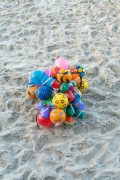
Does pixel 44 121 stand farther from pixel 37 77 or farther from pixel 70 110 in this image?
pixel 37 77

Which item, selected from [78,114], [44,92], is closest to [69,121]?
[78,114]

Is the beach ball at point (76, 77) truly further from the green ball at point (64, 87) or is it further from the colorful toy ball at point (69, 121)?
the colorful toy ball at point (69, 121)

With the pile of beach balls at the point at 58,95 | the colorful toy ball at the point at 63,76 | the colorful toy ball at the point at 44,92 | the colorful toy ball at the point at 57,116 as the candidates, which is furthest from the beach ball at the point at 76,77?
the colorful toy ball at the point at 57,116

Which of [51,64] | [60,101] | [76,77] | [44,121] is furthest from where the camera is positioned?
[51,64]

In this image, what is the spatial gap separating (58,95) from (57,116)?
0.56 feet

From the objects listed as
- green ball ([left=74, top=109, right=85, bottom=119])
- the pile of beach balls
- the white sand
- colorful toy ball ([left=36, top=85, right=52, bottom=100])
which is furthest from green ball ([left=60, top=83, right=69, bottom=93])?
the white sand

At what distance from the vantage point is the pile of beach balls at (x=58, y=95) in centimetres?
286

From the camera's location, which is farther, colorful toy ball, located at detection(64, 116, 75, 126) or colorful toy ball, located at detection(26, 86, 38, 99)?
colorful toy ball, located at detection(26, 86, 38, 99)

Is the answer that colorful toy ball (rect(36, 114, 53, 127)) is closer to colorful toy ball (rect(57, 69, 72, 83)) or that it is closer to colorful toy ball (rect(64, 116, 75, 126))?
colorful toy ball (rect(64, 116, 75, 126))

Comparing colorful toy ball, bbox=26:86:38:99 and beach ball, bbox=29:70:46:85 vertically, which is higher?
beach ball, bbox=29:70:46:85

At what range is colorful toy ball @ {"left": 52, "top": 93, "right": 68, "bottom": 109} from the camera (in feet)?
9.29

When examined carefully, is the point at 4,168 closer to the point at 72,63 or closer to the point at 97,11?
the point at 72,63

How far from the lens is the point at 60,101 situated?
2826 millimetres

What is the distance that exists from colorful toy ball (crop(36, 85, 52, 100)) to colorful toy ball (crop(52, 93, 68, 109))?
13 centimetres
